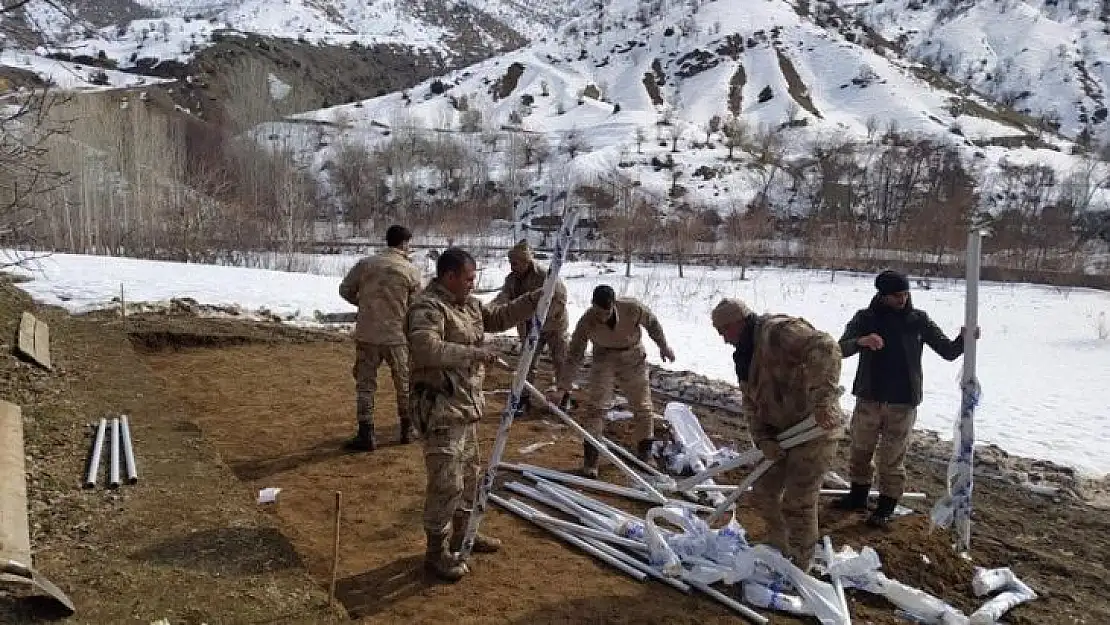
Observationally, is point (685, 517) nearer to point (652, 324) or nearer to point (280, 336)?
point (652, 324)

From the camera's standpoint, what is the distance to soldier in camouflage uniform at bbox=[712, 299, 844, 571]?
4.21 metres

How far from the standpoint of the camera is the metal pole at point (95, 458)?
196 inches

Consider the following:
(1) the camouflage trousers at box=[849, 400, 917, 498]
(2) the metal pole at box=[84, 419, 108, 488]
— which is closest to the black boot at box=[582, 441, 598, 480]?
(1) the camouflage trousers at box=[849, 400, 917, 498]

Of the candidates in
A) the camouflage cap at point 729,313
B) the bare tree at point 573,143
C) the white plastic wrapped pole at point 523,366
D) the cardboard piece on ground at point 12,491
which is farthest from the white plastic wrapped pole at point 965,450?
the bare tree at point 573,143

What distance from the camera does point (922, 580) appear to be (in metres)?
4.79

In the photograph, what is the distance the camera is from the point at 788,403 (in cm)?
448

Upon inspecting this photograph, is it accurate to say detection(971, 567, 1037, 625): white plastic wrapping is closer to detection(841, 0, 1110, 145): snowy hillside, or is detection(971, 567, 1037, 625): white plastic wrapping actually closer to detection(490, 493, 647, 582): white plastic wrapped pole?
detection(490, 493, 647, 582): white plastic wrapped pole

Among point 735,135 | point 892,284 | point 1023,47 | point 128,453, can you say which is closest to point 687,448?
point 892,284

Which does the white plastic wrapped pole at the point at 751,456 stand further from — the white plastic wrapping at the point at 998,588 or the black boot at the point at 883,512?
the white plastic wrapping at the point at 998,588

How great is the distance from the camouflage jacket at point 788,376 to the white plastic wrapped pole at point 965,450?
1.57 metres

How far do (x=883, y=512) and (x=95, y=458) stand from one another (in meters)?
6.15

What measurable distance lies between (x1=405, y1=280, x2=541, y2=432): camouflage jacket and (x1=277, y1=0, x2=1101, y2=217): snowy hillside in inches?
1796

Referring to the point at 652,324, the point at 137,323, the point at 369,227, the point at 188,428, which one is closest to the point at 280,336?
the point at 137,323

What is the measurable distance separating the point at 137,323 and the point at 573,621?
938 cm
